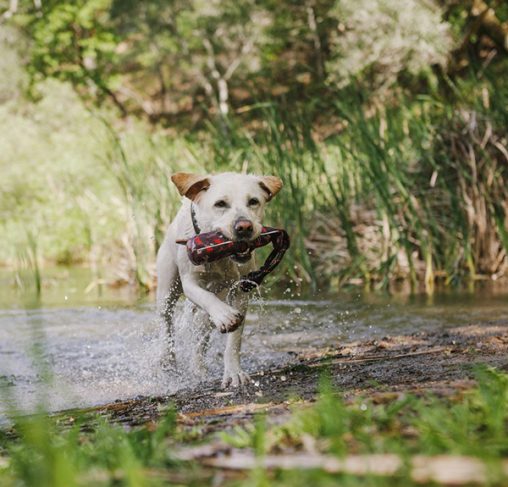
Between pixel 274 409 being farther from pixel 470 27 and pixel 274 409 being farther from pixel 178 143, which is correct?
pixel 470 27

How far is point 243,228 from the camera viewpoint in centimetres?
420

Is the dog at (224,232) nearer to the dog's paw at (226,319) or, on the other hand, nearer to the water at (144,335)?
the dog's paw at (226,319)

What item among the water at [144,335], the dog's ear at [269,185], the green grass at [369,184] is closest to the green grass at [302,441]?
the water at [144,335]

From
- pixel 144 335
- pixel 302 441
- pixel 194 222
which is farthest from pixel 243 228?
pixel 144 335

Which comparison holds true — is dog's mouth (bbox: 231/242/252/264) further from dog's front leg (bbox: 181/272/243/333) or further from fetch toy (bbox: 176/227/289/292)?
dog's front leg (bbox: 181/272/243/333)

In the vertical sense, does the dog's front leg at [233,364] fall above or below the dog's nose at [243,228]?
below

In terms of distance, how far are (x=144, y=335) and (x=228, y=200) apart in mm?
2772

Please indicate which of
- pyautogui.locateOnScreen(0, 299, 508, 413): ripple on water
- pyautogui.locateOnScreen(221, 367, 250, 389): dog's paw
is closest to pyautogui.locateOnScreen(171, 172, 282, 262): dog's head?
pyautogui.locateOnScreen(221, 367, 250, 389): dog's paw

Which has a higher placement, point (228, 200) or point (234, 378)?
point (228, 200)

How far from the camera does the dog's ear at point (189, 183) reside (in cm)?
448

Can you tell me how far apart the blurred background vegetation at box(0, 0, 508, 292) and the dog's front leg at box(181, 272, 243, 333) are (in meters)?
2.62

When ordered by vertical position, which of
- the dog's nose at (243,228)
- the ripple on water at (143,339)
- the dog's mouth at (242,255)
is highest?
the dog's nose at (243,228)

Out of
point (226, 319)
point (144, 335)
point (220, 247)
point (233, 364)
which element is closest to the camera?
point (226, 319)

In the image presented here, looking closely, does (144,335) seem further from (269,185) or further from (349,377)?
(349,377)
